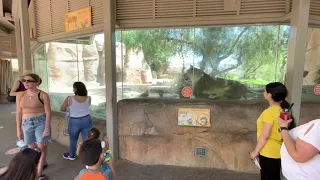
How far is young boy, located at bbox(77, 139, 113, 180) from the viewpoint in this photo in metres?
1.64

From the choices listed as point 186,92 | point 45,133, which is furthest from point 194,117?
point 45,133

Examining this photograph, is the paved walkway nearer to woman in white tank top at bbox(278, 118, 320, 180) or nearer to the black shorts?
the black shorts

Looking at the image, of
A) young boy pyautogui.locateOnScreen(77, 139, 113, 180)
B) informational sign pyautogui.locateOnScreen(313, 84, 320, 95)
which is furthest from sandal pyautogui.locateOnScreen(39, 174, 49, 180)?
informational sign pyautogui.locateOnScreen(313, 84, 320, 95)

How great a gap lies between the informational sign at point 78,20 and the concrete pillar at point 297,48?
3210 mm

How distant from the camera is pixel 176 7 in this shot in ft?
11.9

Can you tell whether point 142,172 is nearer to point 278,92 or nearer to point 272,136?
point 272,136

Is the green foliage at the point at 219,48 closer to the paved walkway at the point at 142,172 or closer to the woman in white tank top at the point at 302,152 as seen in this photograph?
the paved walkway at the point at 142,172

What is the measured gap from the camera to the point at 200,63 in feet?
14.2

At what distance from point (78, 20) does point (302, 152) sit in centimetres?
415

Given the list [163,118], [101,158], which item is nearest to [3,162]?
[163,118]

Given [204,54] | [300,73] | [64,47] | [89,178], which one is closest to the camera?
[89,178]

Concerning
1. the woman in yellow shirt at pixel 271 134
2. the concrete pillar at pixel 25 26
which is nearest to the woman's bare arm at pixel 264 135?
the woman in yellow shirt at pixel 271 134

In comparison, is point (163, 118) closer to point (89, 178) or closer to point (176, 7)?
point (176, 7)

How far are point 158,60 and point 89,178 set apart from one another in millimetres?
3066
